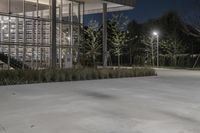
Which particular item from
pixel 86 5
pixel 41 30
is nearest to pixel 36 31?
pixel 41 30

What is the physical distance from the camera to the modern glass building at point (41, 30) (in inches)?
834

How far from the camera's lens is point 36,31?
22.7m

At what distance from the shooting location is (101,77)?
56.2ft

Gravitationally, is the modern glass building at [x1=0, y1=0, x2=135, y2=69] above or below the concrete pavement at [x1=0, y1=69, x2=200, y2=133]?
above

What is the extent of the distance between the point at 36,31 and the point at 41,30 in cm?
49

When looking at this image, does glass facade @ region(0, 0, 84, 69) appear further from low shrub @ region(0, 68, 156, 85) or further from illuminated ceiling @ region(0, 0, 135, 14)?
low shrub @ region(0, 68, 156, 85)

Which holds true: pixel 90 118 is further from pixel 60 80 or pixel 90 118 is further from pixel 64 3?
pixel 64 3

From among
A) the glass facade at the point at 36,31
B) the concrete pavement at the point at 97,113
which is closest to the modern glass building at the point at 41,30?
the glass facade at the point at 36,31

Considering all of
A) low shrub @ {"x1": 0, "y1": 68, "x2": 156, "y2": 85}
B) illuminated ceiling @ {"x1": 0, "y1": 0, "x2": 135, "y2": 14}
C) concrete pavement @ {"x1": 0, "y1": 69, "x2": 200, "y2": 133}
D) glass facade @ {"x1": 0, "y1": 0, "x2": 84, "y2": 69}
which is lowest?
concrete pavement @ {"x1": 0, "y1": 69, "x2": 200, "y2": 133}

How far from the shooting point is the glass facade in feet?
70.3

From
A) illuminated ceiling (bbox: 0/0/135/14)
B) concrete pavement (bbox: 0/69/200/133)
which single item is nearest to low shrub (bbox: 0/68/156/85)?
concrete pavement (bbox: 0/69/200/133)

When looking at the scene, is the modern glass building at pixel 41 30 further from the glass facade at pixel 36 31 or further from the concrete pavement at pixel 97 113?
the concrete pavement at pixel 97 113

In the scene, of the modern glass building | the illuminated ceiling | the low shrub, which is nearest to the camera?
the low shrub

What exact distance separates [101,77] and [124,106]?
8.92 m
